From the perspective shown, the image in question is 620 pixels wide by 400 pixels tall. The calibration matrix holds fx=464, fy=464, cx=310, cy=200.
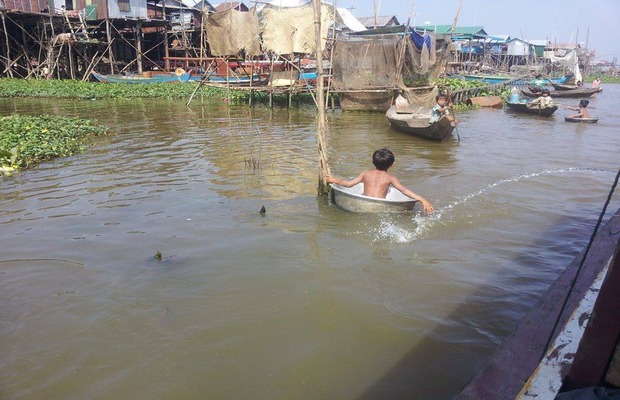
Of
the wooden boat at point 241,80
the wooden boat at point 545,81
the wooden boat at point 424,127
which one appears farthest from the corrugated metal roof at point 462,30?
the wooden boat at point 424,127

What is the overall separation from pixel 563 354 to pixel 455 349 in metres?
1.51

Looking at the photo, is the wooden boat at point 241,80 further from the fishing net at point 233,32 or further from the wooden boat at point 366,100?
the wooden boat at point 366,100

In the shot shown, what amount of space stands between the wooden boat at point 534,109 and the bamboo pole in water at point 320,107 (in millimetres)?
13343

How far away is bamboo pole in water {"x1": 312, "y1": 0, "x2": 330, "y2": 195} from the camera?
5.68 m

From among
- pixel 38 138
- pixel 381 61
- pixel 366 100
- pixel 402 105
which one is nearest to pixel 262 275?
pixel 38 138

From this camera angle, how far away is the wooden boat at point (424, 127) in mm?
11203

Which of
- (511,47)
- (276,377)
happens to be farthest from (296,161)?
(511,47)

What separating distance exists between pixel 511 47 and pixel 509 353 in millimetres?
52446

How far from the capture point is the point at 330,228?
5.59 m

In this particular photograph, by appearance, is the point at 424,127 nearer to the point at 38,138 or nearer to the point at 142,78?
the point at 38,138

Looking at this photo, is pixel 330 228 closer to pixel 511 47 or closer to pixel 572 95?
pixel 572 95

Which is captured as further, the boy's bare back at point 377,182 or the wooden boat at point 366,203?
the boy's bare back at point 377,182

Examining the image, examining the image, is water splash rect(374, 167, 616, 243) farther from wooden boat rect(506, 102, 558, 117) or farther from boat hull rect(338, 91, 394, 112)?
wooden boat rect(506, 102, 558, 117)

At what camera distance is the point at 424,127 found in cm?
1155
